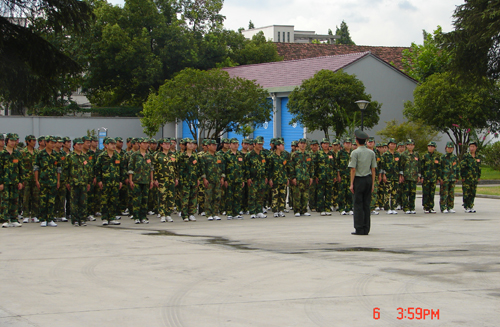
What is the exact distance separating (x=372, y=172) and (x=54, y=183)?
6945mm

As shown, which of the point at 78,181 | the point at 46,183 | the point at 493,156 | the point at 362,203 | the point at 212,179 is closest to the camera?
the point at 362,203

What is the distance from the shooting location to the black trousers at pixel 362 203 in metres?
12.3

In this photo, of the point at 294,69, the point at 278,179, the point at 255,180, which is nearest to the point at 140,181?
the point at 255,180

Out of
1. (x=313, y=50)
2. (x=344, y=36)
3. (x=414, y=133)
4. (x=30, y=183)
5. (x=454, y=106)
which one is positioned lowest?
(x=30, y=183)

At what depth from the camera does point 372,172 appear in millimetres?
12945

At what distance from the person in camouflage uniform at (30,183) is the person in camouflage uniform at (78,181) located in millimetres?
1083

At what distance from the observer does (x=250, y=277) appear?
320 inches

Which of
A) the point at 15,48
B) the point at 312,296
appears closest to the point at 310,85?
the point at 15,48

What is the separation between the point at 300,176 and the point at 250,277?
8672mm

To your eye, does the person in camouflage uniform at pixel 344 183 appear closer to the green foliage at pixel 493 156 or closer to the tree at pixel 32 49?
the tree at pixel 32 49

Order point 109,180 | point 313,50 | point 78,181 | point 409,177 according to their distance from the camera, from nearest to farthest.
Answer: point 78,181 → point 109,180 → point 409,177 → point 313,50

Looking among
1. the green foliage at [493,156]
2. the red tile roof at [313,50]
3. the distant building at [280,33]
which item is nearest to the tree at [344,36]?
the distant building at [280,33]

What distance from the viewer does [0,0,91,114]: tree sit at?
49.9 feet
